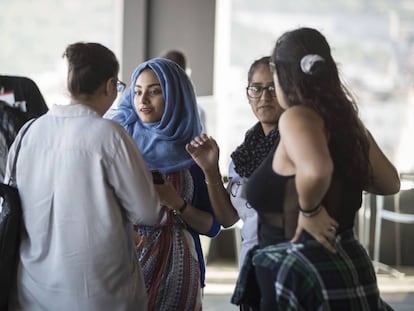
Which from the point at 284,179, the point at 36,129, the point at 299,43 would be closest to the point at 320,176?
the point at 284,179

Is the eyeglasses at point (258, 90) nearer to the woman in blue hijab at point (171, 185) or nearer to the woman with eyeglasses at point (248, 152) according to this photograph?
the woman with eyeglasses at point (248, 152)

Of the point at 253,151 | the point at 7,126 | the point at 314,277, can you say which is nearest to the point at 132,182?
the point at 253,151

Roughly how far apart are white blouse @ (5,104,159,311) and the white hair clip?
517 millimetres

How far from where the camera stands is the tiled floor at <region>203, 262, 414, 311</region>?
4.61 meters

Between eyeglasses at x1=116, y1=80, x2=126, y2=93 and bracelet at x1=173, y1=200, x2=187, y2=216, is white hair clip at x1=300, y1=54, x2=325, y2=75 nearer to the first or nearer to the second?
Answer: eyeglasses at x1=116, y1=80, x2=126, y2=93

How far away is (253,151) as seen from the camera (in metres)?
2.28

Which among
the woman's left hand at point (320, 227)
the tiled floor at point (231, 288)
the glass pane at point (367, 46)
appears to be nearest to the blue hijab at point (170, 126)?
the woman's left hand at point (320, 227)

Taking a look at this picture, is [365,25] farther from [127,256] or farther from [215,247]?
[127,256]

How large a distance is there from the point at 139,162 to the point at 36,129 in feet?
1.00

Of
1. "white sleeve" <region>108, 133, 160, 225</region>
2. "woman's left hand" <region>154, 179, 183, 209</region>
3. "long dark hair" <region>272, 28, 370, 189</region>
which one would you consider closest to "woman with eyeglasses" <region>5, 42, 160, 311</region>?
"white sleeve" <region>108, 133, 160, 225</region>

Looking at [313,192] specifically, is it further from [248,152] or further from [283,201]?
[248,152]

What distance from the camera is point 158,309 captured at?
2449 millimetres

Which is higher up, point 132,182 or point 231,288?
point 132,182

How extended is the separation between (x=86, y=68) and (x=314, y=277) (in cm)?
85
